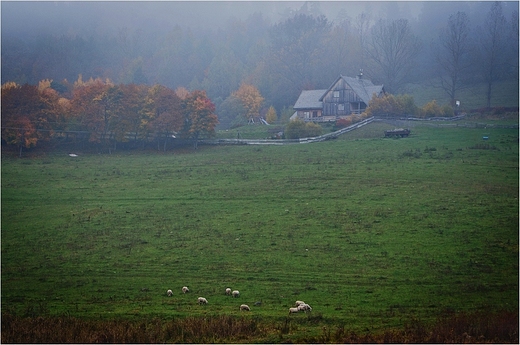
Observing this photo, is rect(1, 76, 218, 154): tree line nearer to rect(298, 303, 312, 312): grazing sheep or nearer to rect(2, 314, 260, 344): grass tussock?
rect(298, 303, 312, 312): grazing sheep

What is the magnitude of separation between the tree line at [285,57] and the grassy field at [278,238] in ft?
178

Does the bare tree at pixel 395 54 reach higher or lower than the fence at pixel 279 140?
higher

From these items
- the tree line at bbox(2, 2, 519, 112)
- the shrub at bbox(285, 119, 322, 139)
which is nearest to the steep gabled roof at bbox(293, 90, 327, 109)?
the tree line at bbox(2, 2, 519, 112)

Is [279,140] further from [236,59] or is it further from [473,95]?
[236,59]

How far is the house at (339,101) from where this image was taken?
85.0 m

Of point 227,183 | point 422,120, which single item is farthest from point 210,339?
point 422,120

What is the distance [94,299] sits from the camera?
20.6 meters

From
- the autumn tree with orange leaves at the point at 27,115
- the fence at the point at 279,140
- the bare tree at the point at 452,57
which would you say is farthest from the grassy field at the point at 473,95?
the autumn tree with orange leaves at the point at 27,115

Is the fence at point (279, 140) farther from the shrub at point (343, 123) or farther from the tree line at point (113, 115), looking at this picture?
the shrub at point (343, 123)

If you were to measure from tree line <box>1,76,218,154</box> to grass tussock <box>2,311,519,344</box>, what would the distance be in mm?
49591

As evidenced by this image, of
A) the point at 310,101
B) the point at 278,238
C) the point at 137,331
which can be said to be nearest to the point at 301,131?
the point at 310,101

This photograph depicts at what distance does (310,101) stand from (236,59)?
61934 millimetres

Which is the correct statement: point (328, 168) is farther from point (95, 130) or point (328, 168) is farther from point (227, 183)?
point (95, 130)

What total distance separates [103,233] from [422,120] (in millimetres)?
51413
